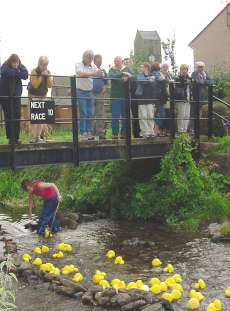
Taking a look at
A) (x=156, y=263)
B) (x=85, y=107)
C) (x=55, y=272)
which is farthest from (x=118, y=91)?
(x=55, y=272)

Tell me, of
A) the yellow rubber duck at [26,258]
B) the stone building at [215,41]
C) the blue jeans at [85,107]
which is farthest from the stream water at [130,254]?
the stone building at [215,41]

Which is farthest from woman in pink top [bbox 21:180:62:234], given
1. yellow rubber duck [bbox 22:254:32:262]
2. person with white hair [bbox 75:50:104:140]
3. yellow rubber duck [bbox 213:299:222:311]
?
yellow rubber duck [bbox 213:299:222:311]

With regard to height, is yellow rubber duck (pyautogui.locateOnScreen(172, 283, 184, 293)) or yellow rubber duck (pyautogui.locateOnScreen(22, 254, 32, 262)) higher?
yellow rubber duck (pyautogui.locateOnScreen(22, 254, 32, 262))

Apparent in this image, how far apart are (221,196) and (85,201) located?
445 cm

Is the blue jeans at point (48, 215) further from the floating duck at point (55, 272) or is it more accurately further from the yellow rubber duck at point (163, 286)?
the yellow rubber duck at point (163, 286)

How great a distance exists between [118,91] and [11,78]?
3063 mm

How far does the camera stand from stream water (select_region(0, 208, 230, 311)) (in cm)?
841

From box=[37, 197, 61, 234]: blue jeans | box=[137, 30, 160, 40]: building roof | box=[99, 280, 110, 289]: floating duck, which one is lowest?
box=[99, 280, 110, 289]: floating duck

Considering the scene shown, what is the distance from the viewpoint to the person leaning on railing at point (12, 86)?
11.1m

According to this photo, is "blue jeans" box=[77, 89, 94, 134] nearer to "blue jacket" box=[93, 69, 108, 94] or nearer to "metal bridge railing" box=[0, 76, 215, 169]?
"metal bridge railing" box=[0, 76, 215, 169]

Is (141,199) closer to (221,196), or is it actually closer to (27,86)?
(221,196)

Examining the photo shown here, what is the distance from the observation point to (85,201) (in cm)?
1647

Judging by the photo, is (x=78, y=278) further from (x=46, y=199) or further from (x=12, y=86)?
(x=46, y=199)

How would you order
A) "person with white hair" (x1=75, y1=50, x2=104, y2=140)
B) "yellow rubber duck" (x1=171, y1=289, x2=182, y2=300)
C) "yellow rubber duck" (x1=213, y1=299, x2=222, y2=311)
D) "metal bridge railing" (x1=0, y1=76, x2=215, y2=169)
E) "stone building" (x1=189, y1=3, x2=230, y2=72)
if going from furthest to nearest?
"stone building" (x1=189, y1=3, x2=230, y2=72)
"person with white hair" (x1=75, y1=50, x2=104, y2=140)
"metal bridge railing" (x1=0, y1=76, x2=215, y2=169)
"yellow rubber duck" (x1=171, y1=289, x2=182, y2=300)
"yellow rubber duck" (x1=213, y1=299, x2=222, y2=311)
